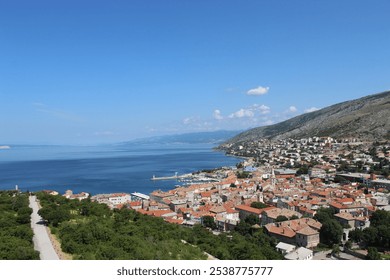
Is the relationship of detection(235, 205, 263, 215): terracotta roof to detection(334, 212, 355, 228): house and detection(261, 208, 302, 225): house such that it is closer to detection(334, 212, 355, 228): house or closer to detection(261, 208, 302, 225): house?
detection(261, 208, 302, 225): house

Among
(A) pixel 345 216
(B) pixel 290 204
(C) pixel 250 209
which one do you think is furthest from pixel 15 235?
(B) pixel 290 204

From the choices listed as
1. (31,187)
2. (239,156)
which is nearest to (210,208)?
(31,187)

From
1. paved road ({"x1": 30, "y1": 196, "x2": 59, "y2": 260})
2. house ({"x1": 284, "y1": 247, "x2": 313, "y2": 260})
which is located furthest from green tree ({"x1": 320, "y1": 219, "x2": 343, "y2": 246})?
paved road ({"x1": 30, "y1": 196, "x2": 59, "y2": 260})

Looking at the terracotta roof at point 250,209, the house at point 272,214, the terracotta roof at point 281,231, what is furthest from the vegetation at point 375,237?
the terracotta roof at point 250,209
